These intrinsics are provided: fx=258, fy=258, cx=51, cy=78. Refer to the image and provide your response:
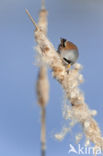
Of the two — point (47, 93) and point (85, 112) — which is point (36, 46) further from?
point (47, 93)

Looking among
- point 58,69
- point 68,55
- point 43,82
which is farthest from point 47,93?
point 68,55

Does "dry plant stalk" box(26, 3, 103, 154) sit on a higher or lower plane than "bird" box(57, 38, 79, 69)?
lower

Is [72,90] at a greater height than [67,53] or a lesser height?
lesser

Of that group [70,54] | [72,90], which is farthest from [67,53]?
[72,90]

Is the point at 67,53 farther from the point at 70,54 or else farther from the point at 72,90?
the point at 72,90

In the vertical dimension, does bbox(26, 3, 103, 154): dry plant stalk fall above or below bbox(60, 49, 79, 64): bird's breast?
below
